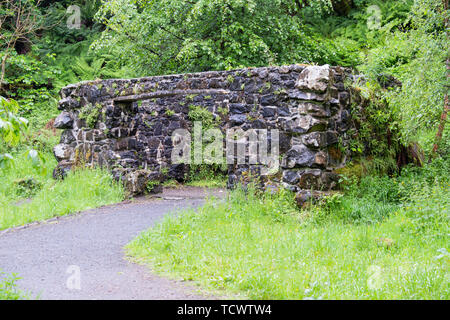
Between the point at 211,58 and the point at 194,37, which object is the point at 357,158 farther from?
the point at 194,37

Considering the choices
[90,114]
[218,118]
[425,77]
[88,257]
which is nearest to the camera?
[88,257]

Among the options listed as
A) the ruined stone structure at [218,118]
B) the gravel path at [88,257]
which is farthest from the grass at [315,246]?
the ruined stone structure at [218,118]

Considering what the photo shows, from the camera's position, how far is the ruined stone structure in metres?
7.91

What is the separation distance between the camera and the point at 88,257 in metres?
5.90

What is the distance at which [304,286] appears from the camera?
4.38 meters

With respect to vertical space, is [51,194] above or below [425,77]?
below

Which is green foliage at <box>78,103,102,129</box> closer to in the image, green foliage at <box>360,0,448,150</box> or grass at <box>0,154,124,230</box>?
grass at <box>0,154,124,230</box>

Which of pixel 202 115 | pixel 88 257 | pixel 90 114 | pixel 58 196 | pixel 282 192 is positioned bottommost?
pixel 88 257

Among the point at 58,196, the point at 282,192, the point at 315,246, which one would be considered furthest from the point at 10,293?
the point at 58,196

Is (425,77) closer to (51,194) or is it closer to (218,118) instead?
(218,118)

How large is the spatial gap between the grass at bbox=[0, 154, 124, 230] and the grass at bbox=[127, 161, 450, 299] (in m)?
2.80

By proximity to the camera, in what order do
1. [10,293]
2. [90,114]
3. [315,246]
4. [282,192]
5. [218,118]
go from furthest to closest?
[218,118], [90,114], [282,192], [315,246], [10,293]

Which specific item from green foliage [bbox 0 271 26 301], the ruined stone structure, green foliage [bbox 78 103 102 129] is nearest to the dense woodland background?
green foliage [bbox 0 271 26 301]

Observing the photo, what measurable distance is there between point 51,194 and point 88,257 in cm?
407
